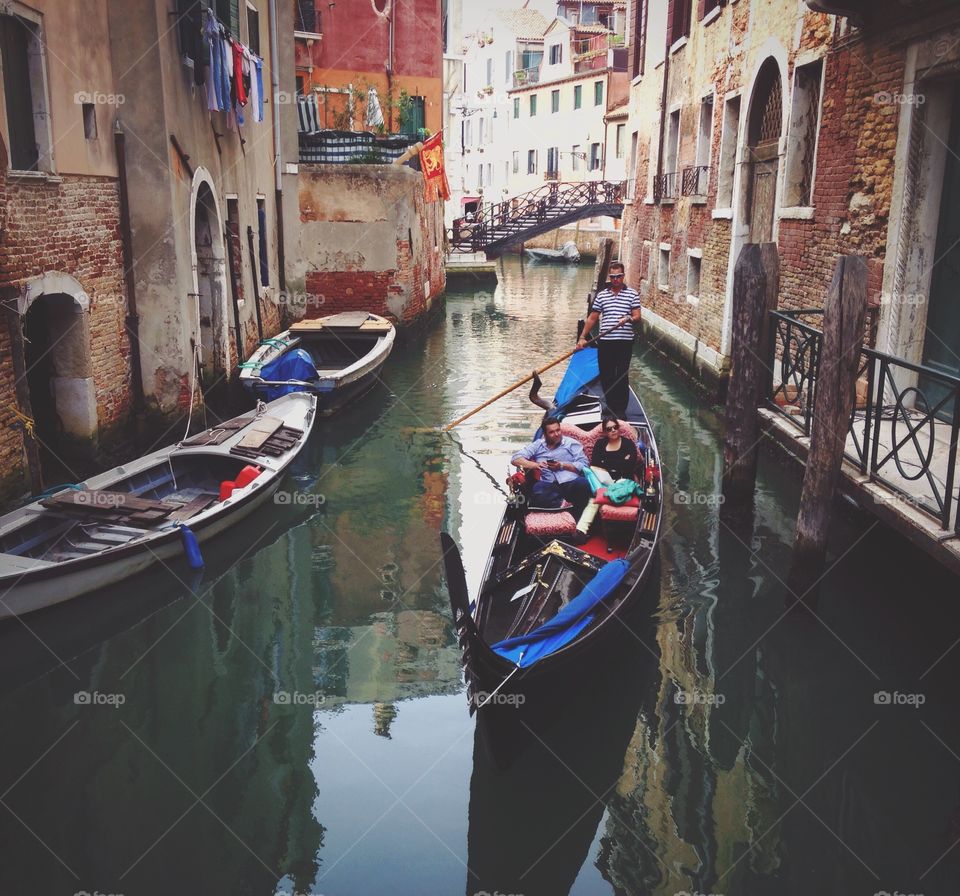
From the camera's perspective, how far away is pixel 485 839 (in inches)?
161

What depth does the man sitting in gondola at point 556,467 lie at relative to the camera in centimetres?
636

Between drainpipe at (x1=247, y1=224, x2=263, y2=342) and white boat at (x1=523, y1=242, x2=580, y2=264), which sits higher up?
drainpipe at (x1=247, y1=224, x2=263, y2=342)

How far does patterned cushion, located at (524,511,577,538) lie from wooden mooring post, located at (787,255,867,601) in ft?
4.48

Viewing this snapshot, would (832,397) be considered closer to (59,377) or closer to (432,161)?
(59,377)

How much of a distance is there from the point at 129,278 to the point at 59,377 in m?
1.31

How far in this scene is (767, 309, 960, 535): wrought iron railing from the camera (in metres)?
4.50

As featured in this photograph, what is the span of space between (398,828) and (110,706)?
1894mm

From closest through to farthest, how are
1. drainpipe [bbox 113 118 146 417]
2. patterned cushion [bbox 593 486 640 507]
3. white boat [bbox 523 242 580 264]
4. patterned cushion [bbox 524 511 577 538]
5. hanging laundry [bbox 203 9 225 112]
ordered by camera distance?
patterned cushion [bbox 524 511 577 538], patterned cushion [bbox 593 486 640 507], drainpipe [bbox 113 118 146 417], hanging laundry [bbox 203 9 225 112], white boat [bbox 523 242 580 264]

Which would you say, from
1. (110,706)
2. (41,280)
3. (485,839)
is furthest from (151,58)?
(485,839)

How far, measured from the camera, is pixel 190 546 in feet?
21.2

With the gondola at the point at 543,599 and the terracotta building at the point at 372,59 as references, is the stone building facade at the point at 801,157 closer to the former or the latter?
the gondola at the point at 543,599

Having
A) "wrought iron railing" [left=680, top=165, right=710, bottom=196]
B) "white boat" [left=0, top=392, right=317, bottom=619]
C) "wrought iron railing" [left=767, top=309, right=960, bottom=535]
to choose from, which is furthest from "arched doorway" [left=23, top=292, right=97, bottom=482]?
"wrought iron railing" [left=680, top=165, right=710, bottom=196]

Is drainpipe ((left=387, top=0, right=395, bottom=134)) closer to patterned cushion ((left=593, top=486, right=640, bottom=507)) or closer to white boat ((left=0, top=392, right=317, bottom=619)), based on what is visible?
white boat ((left=0, top=392, right=317, bottom=619))

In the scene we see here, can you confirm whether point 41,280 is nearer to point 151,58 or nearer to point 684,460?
A: point 151,58
